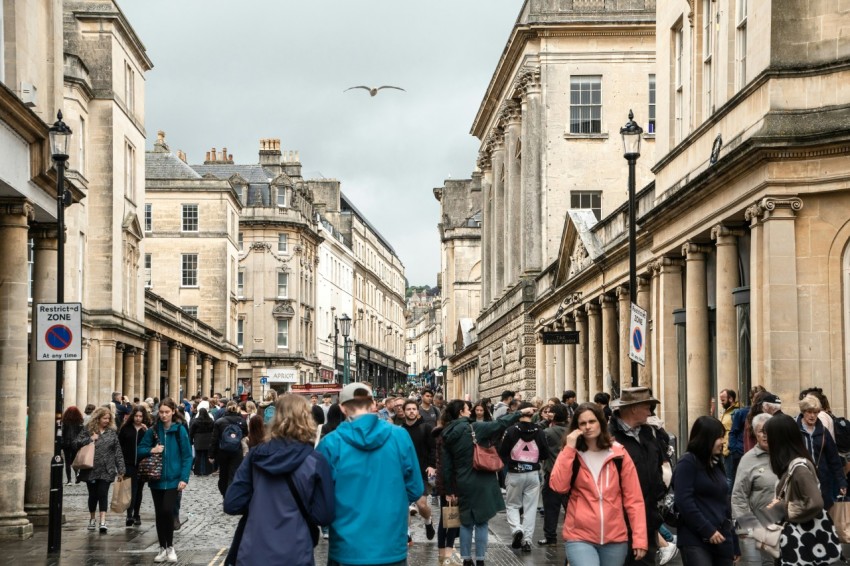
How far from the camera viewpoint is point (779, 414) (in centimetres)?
980

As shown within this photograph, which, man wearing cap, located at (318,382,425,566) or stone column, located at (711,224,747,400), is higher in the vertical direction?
stone column, located at (711,224,747,400)

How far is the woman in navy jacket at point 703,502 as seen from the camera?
959cm

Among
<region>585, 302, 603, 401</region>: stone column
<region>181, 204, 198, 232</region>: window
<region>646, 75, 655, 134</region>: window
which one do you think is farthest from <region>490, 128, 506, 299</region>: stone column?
<region>585, 302, 603, 401</region>: stone column

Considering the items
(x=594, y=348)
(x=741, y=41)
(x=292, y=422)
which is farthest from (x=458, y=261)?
(x=292, y=422)

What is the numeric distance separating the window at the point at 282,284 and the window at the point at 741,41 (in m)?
74.2

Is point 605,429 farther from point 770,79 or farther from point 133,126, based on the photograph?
point 133,126

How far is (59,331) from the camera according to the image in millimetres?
16812

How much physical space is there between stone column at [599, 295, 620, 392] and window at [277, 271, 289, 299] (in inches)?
2420

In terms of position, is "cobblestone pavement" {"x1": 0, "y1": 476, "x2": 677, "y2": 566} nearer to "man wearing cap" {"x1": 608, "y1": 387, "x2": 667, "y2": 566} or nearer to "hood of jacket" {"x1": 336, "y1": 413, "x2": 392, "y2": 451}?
"man wearing cap" {"x1": 608, "y1": 387, "x2": 667, "y2": 566}

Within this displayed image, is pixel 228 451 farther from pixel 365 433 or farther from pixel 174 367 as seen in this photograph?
pixel 174 367

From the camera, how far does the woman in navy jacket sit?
959 cm

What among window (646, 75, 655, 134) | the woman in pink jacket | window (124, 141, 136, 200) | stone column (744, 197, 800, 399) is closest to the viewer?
the woman in pink jacket

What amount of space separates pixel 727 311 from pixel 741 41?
4.57 metres

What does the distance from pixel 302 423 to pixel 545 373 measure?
39.8 m
